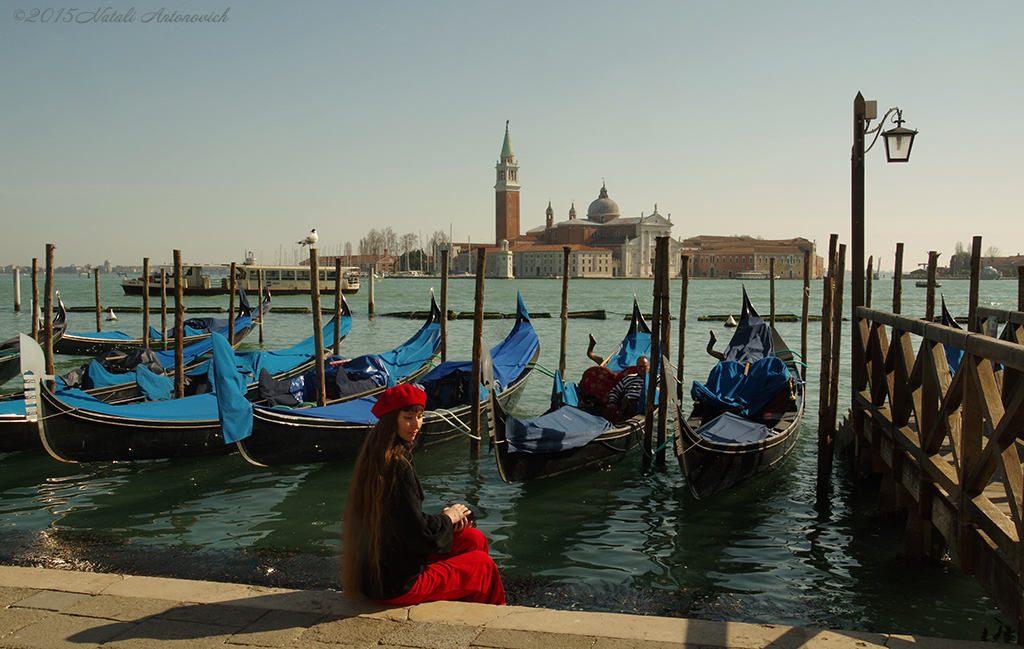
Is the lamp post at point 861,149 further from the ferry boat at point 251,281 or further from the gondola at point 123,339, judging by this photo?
the ferry boat at point 251,281

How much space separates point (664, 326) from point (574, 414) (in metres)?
0.76

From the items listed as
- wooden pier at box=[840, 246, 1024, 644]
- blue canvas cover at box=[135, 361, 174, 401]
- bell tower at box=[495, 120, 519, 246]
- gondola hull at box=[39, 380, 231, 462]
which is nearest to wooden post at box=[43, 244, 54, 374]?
blue canvas cover at box=[135, 361, 174, 401]

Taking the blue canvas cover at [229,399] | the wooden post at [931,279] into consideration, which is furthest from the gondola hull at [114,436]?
the wooden post at [931,279]

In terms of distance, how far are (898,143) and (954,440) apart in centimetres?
195

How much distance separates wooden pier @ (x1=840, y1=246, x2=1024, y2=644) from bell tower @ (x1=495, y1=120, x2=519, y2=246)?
67.7 metres

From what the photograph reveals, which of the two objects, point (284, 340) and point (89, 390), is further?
point (284, 340)

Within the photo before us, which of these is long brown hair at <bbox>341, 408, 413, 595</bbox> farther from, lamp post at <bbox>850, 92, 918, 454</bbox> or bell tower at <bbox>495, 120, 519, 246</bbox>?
bell tower at <bbox>495, 120, 519, 246</bbox>

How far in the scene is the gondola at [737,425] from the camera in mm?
4023

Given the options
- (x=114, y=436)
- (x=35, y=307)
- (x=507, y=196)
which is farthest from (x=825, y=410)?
(x=507, y=196)

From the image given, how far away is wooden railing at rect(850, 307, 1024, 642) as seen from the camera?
191 centimetres

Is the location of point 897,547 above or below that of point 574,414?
below

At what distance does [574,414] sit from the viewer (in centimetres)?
467

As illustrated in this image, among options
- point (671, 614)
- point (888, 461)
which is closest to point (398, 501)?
point (671, 614)

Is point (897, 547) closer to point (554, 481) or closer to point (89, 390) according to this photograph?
point (554, 481)
